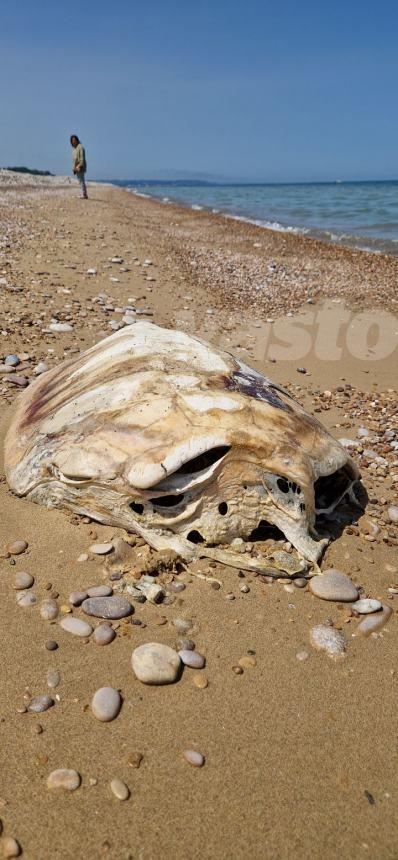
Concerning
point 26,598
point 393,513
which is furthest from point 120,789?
point 393,513

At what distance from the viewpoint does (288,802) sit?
2.16 meters

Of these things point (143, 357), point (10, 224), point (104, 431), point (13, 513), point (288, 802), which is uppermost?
point (10, 224)

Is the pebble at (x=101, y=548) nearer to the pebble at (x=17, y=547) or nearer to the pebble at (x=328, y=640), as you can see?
the pebble at (x=17, y=547)

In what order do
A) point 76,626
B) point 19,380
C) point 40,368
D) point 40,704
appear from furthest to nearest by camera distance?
point 40,368 → point 19,380 → point 76,626 → point 40,704

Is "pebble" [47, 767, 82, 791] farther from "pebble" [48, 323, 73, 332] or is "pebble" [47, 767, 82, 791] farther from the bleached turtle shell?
"pebble" [48, 323, 73, 332]

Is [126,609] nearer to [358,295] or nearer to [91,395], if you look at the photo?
[91,395]

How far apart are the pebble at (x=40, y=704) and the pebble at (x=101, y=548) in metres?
0.96

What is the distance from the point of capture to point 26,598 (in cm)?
301

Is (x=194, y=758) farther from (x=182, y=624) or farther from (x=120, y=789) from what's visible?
(x=182, y=624)

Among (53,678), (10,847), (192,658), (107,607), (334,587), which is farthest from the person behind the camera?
(334,587)

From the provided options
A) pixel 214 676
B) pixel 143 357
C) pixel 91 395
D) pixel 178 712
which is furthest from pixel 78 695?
pixel 143 357

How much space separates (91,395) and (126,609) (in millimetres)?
1461

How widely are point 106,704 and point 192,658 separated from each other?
463 millimetres

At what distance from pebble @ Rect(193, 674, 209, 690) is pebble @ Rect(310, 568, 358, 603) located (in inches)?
34.2
